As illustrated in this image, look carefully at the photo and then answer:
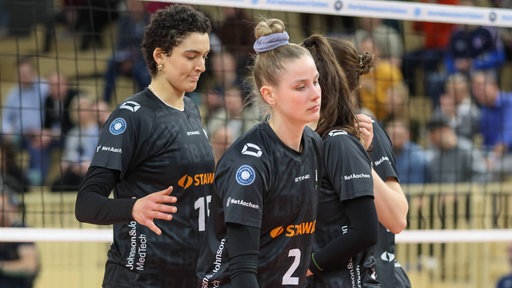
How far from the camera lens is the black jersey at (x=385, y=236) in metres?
4.73

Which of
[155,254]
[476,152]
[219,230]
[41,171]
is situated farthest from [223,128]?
[219,230]

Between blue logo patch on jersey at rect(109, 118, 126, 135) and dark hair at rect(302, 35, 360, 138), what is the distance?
34.8 inches

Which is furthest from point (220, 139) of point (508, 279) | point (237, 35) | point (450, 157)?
point (508, 279)

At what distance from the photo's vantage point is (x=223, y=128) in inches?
352

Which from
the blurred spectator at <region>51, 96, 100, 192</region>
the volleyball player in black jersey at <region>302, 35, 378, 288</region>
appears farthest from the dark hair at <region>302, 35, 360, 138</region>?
the blurred spectator at <region>51, 96, 100, 192</region>

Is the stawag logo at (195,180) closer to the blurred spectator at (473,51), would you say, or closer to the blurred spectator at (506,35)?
the blurred spectator at (473,51)

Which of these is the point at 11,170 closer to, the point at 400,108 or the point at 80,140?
the point at 80,140

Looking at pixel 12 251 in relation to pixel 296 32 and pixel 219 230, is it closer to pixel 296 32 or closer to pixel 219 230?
pixel 296 32

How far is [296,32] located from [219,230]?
280 inches

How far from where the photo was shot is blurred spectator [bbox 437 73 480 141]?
414 inches

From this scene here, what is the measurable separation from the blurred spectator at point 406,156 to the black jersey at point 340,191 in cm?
530

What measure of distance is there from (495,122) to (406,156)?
1.43m

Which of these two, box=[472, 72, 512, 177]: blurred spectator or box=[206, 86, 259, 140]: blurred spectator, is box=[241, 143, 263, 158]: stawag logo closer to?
box=[206, 86, 259, 140]: blurred spectator

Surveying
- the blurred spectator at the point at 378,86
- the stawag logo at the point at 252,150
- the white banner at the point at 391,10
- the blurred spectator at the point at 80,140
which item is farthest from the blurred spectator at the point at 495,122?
the stawag logo at the point at 252,150
